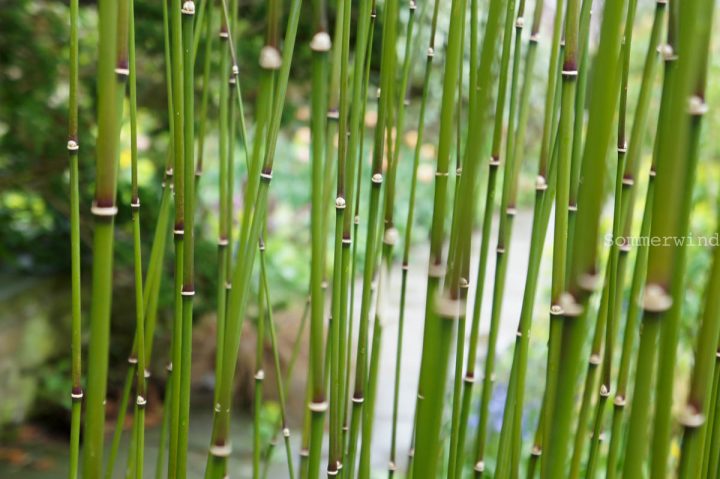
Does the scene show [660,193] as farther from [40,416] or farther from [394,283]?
[394,283]

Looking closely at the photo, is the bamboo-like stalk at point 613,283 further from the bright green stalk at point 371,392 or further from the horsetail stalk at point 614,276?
the bright green stalk at point 371,392

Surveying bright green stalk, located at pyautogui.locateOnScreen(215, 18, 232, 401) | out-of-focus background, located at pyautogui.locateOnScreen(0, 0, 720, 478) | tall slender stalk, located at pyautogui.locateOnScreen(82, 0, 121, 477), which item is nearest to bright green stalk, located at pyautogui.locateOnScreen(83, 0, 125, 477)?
tall slender stalk, located at pyautogui.locateOnScreen(82, 0, 121, 477)

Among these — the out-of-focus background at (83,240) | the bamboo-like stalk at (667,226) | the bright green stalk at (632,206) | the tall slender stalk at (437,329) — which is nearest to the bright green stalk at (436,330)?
the tall slender stalk at (437,329)

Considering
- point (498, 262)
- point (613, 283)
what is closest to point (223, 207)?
point (498, 262)

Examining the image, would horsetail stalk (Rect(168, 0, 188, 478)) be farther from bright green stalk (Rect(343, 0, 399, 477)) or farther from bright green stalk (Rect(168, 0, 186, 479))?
bright green stalk (Rect(343, 0, 399, 477))

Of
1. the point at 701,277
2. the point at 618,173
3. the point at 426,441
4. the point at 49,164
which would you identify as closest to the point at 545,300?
the point at 701,277
